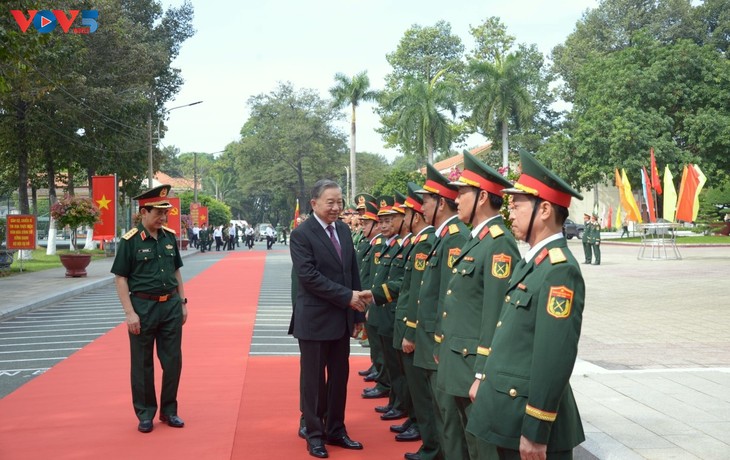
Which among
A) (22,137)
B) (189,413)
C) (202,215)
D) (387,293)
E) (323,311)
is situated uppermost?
(22,137)

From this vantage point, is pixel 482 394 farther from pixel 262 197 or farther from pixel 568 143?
pixel 262 197

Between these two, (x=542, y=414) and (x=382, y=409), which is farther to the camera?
(x=382, y=409)

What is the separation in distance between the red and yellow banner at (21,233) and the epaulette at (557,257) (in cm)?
2423

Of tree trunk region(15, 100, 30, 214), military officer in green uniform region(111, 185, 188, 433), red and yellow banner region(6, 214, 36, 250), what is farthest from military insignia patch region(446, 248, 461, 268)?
tree trunk region(15, 100, 30, 214)

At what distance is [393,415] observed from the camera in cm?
717

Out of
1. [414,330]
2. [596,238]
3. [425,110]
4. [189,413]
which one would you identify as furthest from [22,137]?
[414,330]

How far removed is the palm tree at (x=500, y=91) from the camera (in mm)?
49969

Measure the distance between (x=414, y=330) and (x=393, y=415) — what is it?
188 centimetres

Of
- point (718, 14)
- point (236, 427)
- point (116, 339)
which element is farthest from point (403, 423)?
point (718, 14)

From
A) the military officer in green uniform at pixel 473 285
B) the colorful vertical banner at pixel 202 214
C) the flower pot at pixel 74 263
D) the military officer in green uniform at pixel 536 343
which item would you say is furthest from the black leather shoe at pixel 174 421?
the colorful vertical banner at pixel 202 214

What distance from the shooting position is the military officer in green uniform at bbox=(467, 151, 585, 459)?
3139mm

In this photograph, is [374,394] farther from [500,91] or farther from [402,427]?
[500,91]

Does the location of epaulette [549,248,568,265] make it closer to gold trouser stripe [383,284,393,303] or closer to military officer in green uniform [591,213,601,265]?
gold trouser stripe [383,284,393,303]

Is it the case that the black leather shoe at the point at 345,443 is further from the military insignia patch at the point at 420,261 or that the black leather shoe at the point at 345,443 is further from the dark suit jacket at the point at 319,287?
the military insignia patch at the point at 420,261
